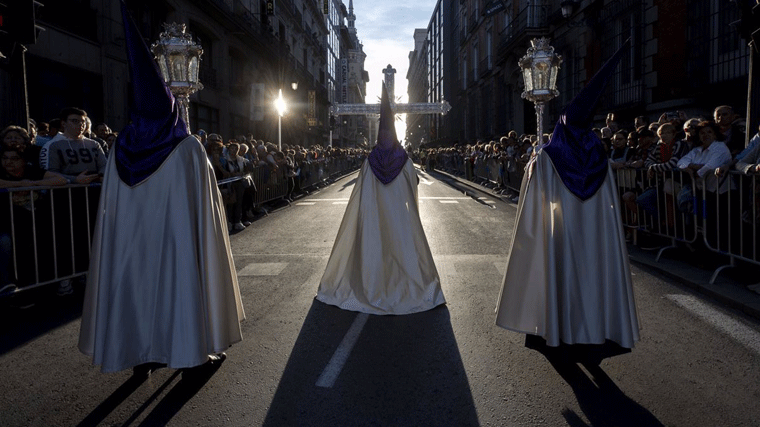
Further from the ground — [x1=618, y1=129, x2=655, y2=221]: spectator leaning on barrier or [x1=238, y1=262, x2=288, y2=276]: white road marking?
[x1=618, y1=129, x2=655, y2=221]: spectator leaning on barrier

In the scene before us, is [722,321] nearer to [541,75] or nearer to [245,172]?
[541,75]

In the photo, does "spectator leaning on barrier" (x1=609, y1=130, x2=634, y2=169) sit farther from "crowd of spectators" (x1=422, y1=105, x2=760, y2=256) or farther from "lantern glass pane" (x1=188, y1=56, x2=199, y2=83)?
"lantern glass pane" (x1=188, y1=56, x2=199, y2=83)

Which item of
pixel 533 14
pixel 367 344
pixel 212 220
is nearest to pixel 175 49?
pixel 212 220

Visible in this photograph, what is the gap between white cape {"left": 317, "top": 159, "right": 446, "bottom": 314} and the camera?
5.55m

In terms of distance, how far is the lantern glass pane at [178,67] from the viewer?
488 centimetres

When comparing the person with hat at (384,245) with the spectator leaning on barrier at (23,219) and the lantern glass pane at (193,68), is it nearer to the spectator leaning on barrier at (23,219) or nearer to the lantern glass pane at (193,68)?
the lantern glass pane at (193,68)

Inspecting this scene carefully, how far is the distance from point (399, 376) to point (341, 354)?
1.98ft

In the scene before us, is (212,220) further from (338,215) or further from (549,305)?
(338,215)

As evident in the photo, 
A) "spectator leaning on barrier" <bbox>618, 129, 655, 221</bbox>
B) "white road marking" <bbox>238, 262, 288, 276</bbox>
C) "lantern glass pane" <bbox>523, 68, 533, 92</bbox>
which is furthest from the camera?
"spectator leaning on barrier" <bbox>618, 129, 655, 221</bbox>

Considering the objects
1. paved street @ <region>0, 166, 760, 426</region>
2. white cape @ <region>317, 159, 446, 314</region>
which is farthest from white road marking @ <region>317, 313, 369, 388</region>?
white cape @ <region>317, 159, 446, 314</region>

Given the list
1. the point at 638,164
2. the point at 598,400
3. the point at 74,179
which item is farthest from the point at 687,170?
the point at 74,179

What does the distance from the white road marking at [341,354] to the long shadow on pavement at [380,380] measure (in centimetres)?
3

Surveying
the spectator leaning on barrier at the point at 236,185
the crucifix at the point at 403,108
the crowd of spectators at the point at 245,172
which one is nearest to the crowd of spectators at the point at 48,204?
the crowd of spectators at the point at 245,172

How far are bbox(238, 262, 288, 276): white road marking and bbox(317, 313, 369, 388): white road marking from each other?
2.30 m
